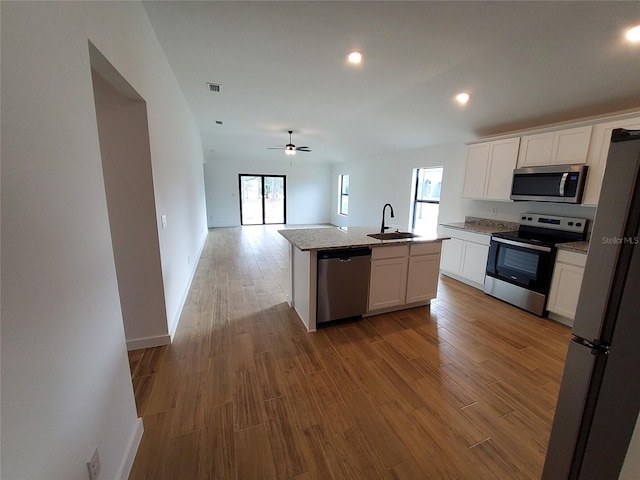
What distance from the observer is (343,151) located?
8023mm

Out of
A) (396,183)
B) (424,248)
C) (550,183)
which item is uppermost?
(396,183)

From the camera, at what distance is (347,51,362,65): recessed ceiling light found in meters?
2.67

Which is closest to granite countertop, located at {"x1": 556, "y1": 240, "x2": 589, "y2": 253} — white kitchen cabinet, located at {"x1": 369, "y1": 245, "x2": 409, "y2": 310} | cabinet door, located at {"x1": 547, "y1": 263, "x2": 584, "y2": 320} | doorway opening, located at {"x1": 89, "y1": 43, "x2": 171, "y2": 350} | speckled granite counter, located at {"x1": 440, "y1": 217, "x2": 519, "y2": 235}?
cabinet door, located at {"x1": 547, "y1": 263, "x2": 584, "y2": 320}

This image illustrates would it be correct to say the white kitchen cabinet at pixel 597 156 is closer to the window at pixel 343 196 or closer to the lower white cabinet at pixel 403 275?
the lower white cabinet at pixel 403 275

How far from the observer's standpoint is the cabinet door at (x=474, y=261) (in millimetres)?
3883

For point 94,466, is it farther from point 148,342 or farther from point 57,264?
point 148,342

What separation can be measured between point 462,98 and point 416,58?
1.20m

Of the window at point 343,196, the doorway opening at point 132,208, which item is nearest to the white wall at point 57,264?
the doorway opening at point 132,208

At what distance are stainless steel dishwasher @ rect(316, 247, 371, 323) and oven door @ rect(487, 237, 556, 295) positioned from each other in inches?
80.5

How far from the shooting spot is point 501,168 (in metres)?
3.79

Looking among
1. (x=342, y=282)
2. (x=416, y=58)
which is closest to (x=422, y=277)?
(x=342, y=282)

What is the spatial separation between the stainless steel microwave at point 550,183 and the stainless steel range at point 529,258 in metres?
0.41

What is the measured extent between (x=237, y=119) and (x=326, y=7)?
3.76 meters

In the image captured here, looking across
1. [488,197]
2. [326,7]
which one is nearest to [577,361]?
[326,7]
